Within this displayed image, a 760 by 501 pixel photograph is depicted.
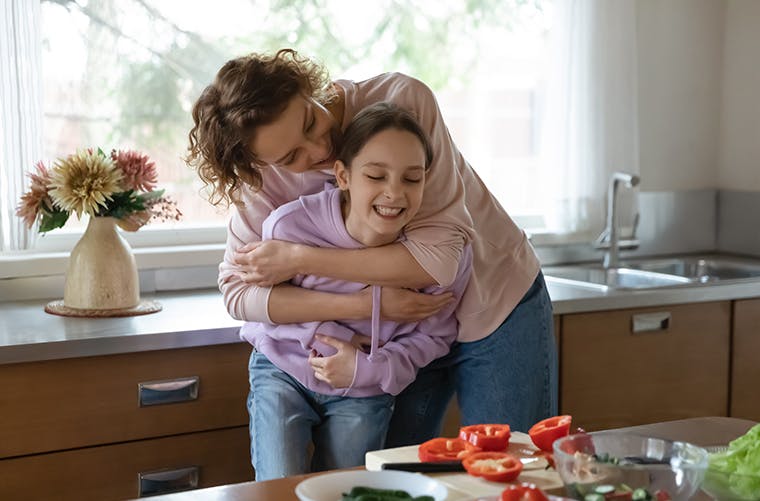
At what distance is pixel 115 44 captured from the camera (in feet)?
9.37

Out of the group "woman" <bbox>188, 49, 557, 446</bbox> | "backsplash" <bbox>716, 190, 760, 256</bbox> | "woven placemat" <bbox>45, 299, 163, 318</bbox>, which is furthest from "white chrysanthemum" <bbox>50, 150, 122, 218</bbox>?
"backsplash" <bbox>716, 190, 760, 256</bbox>

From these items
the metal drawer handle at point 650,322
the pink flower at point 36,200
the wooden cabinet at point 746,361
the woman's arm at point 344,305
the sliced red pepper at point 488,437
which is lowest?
the wooden cabinet at point 746,361

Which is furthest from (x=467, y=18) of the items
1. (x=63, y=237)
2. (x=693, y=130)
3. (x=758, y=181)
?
(x=63, y=237)

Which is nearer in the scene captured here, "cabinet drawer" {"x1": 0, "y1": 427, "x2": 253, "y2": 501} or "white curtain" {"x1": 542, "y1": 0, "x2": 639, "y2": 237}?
"cabinet drawer" {"x1": 0, "y1": 427, "x2": 253, "y2": 501}

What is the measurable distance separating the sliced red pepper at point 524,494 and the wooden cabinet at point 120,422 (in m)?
1.21

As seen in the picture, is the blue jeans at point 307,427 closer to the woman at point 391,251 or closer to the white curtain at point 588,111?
the woman at point 391,251

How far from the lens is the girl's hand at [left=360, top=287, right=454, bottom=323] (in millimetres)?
1974

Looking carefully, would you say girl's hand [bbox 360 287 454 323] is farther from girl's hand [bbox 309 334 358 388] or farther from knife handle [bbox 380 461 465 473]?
knife handle [bbox 380 461 465 473]

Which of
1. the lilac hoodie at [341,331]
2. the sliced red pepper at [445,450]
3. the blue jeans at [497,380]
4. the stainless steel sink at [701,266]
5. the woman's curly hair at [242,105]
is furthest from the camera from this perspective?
the stainless steel sink at [701,266]

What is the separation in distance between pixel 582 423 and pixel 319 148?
3.96 feet

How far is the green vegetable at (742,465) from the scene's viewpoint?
128cm

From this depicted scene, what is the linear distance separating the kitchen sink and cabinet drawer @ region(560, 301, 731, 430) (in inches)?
8.3

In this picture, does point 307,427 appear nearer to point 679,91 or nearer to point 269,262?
point 269,262

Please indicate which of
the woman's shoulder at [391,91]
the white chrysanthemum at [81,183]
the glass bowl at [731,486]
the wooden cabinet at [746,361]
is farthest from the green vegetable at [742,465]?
the wooden cabinet at [746,361]
